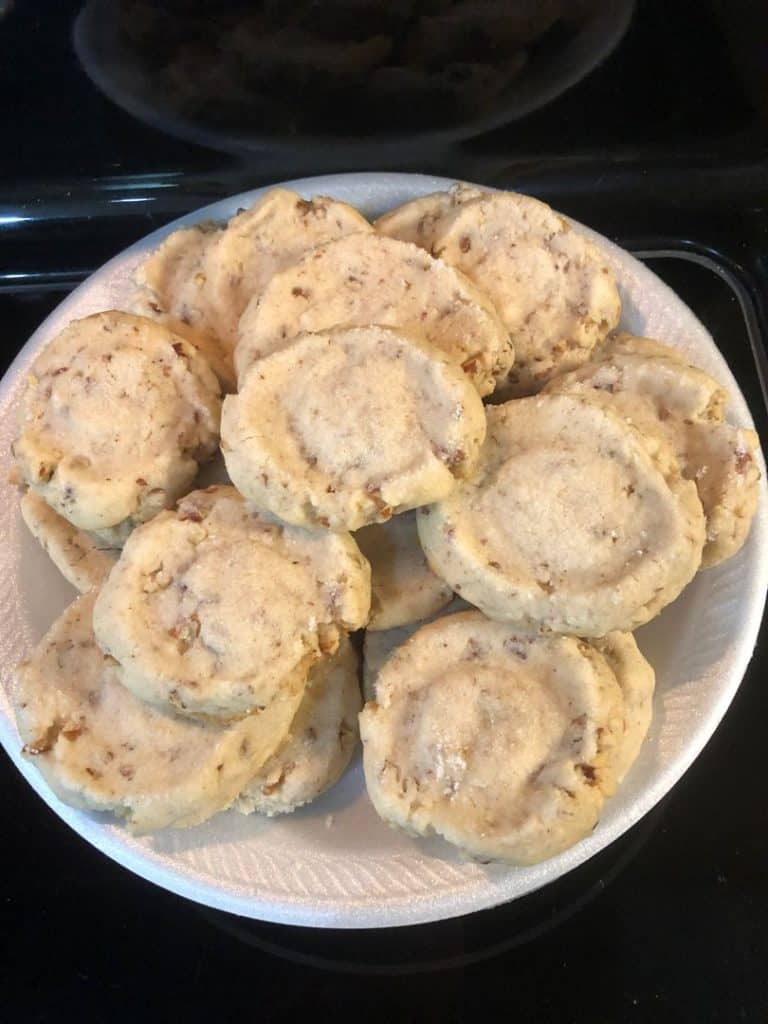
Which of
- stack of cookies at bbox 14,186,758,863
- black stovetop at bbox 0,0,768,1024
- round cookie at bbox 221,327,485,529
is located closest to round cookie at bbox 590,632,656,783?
stack of cookies at bbox 14,186,758,863

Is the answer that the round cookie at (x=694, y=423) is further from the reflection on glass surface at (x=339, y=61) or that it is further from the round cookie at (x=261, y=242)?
the reflection on glass surface at (x=339, y=61)

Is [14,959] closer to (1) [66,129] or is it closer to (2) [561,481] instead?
(2) [561,481]

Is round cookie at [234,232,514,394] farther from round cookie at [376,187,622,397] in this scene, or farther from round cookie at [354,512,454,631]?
round cookie at [354,512,454,631]

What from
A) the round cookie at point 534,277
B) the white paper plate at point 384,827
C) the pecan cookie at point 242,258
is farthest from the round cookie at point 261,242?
the white paper plate at point 384,827

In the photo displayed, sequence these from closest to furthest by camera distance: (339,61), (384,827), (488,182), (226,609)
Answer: (226,609)
(384,827)
(339,61)
(488,182)

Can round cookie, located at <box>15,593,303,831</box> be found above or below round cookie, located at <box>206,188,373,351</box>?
below

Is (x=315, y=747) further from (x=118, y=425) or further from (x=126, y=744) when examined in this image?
(x=118, y=425)

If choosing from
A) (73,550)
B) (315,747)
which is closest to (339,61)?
(73,550)
